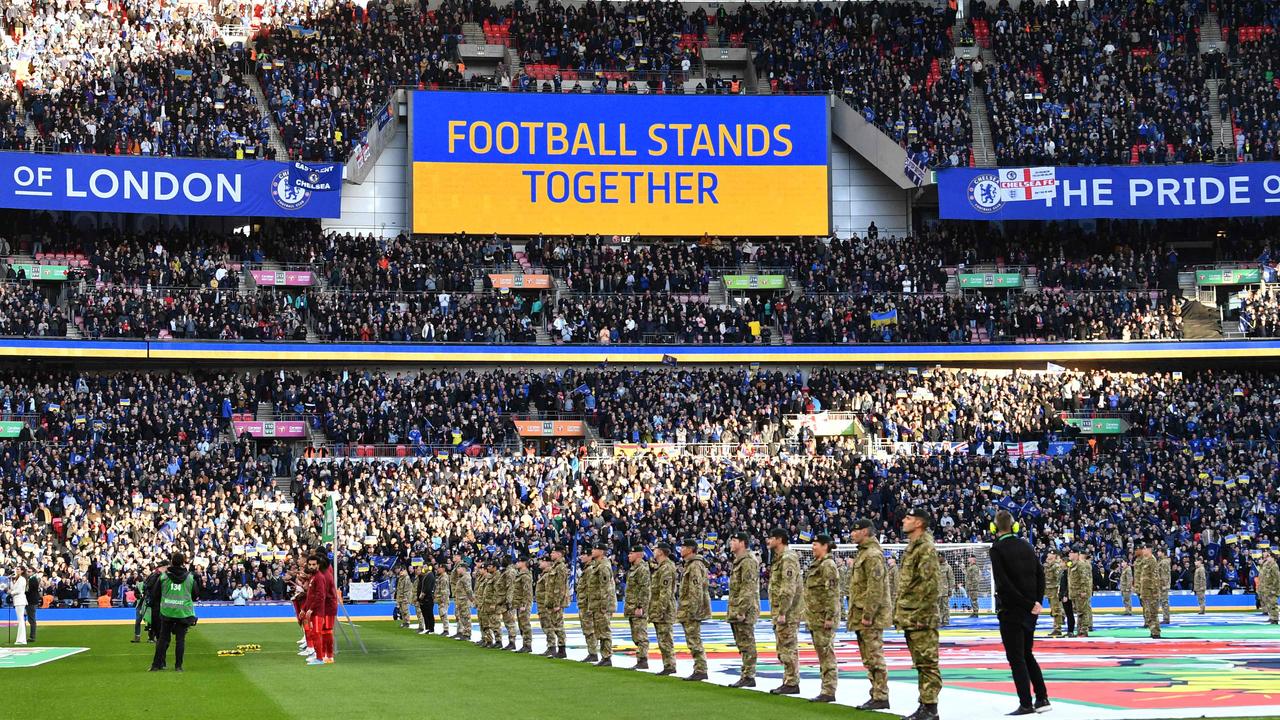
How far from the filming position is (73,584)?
42125mm

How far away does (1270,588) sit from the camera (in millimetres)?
34156

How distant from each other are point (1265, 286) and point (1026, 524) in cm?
1784

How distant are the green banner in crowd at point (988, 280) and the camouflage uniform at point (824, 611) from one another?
4409cm

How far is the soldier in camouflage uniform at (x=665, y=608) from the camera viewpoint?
810 inches

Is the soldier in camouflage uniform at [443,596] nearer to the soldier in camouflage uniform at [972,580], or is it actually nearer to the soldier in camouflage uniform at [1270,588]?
the soldier in camouflage uniform at [972,580]

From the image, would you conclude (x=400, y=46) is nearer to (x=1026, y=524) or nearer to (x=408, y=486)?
(x=408, y=486)

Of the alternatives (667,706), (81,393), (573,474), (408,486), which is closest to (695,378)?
(573,474)

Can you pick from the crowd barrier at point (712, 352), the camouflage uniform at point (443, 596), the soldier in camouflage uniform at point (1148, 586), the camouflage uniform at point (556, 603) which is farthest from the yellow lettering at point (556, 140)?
the camouflage uniform at point (556, 603)

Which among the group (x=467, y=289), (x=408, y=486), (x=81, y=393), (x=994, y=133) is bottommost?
(x=408, y=486)

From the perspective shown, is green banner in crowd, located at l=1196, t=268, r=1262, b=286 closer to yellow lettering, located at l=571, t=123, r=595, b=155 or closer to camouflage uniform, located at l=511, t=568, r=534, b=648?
yellow lettering, located at l=571, t=123, r=595, b=155

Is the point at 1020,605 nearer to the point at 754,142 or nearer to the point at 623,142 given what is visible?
the point at 623,142

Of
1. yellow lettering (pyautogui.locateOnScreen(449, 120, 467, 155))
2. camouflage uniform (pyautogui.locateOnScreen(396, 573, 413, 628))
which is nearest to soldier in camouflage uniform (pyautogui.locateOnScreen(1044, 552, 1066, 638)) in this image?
camouflage uniform (pyautogui.locateOnScreen(396, 573, 413, 628))

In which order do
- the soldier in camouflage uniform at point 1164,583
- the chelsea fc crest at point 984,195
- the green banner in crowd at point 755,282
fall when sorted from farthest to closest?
the chelsea fc crest at point 984,195 < the green banner in crowd at point 755,282 < the soldier in camouflage uniform at point 1164,583

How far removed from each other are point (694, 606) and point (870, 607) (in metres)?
5.37
